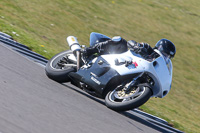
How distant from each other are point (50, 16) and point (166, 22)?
7.77 metres

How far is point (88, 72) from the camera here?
259 inches

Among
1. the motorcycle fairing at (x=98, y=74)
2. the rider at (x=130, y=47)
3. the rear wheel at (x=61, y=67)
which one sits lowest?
the rear wheel at (x=61, y=67)

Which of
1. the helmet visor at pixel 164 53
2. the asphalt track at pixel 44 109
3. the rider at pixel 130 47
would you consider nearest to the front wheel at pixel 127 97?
the asphalt track at pixel 44 109

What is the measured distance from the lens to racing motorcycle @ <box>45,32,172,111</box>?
20.1ft

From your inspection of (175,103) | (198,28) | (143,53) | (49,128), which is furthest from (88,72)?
(198,28)

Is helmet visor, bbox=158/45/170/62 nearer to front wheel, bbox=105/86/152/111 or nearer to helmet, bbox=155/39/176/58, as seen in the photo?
helmet, bbox=155/39/176/58

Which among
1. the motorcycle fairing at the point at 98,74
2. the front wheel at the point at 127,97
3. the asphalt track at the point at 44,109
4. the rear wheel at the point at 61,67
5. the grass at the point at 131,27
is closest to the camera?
the asphalt track at the point at 44,109

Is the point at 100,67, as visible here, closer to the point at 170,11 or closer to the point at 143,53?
the point at 143,53

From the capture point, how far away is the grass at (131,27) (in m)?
10.2

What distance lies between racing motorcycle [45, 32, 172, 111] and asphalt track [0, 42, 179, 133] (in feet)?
0.75

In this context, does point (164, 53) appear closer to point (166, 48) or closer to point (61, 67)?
point (166, 48)

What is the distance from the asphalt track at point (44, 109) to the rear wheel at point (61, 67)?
125 mm

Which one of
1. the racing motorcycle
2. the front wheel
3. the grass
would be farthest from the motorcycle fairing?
the grass

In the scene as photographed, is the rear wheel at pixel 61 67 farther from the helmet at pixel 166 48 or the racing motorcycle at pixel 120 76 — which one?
the helmet at pixel 166 48
